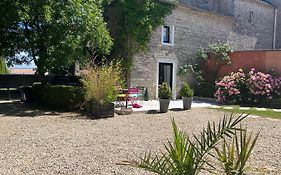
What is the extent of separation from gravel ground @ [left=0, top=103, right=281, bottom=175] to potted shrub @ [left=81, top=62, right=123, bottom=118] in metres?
0.60

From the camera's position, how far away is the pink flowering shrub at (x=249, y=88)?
1641 centimetres

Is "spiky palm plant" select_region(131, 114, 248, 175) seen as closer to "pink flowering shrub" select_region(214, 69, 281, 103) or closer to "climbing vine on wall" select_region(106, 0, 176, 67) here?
"climbing vine on wall" select_region(106, 0, 176, 67)

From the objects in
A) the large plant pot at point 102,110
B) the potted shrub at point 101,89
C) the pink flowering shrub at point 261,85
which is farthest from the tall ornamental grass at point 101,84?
the pink flowering shrub at point 261,85

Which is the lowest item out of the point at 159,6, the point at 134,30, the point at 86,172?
the point at 86,172

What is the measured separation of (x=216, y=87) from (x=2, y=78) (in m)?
12.8

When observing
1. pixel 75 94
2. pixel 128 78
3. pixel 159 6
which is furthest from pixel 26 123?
pixel 159 6

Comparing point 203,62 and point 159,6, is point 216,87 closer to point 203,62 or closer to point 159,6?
point 203,62

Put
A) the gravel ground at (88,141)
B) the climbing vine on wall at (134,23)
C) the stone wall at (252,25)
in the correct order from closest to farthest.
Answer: the gravel ground at (88,141), the climbing vine on wall at (134,23), the stone wall at (252,25)

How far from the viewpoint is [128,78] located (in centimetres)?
1695

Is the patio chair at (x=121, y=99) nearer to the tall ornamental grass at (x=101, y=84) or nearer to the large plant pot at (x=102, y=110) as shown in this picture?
the tall ornamental grass at (x=101, y=84)

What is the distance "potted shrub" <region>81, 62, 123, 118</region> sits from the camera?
10938 millimetres

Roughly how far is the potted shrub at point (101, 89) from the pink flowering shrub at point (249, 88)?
829 centimetres

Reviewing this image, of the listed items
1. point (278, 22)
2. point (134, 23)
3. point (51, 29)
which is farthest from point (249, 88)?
point (278, 22)

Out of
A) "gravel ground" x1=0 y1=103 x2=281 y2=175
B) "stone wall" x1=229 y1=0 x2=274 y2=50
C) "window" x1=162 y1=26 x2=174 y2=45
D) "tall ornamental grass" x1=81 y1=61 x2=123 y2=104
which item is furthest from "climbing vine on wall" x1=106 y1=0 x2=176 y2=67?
"stone wall" x1=229 y1=0 x2=274 y2=50
